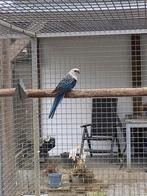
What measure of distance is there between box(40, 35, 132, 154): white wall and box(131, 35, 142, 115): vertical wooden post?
0.09m

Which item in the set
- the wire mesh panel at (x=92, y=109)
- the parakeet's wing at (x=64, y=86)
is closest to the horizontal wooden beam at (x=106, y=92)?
the parakeet's wing at (x=64, y=86)

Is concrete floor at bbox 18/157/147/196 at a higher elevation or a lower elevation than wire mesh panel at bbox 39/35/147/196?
lower

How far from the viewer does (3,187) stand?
305 cm

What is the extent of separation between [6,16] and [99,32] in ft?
3.80

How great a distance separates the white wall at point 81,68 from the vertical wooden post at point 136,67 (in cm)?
9

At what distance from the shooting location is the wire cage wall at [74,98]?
2.77 metres

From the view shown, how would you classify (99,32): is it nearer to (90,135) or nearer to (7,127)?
(7,127)

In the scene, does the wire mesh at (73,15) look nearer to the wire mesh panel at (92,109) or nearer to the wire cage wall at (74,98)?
the wire cage wall at (74,98)

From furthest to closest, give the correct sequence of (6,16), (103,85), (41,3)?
1. (103,85)
2. (6,16)
3. (41,3)

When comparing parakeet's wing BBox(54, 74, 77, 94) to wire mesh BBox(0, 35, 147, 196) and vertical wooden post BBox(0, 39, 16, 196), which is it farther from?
wire mesh BBox(0, 35, 147, 196)

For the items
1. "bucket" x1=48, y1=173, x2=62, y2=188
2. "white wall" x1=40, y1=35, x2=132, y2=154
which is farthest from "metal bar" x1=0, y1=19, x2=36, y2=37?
"white wall" x1=40, y1=35, x2=132, y2=154

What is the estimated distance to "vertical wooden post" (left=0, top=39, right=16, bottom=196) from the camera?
304 cm

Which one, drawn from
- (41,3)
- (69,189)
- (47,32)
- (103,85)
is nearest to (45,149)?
(69,189)

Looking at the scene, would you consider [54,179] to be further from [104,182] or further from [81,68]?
[81,68]
